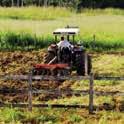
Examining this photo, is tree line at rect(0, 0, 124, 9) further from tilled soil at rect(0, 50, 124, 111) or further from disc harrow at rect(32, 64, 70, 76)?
disc harrow at rect(32, 64, 70, 76)

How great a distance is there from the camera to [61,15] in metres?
37.2

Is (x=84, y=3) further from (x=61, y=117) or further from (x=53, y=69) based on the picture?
(x=61, y=117)

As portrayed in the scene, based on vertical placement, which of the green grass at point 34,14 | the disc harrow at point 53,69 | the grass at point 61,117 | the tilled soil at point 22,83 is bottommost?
the green grass at point 34,14

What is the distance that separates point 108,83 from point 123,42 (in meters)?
7.82

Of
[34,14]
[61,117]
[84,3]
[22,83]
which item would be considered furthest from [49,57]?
[84,3]

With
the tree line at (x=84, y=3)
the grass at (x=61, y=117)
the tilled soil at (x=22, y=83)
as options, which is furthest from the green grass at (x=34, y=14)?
the grass at (x=61, y=117)

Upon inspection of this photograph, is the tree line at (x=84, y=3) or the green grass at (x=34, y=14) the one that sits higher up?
the green grass at (x=34, y=14)

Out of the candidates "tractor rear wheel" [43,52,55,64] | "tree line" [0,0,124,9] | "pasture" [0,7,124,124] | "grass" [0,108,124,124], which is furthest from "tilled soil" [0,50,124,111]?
"tree line" [0,0,124,9]

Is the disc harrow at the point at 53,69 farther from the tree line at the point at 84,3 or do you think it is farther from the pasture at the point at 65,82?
the tree line at the point at 84,3

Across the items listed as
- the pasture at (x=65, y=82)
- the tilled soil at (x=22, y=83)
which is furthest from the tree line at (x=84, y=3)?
the tilled soil at (x=22, y=83)

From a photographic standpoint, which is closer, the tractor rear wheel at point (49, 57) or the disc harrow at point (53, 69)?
the disc harrow at point (53, 69)

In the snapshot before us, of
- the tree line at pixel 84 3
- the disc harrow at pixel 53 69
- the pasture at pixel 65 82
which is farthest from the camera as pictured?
the tree line at pixel 84 3

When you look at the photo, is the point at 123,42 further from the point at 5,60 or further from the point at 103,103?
the point at 103,103

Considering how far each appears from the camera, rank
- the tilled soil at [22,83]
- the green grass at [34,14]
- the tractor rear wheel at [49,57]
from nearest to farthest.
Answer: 1. the tilled soil at [22,83]
2. the tractor rear wheel at [49,57]
3. the green grass at [34,14]
